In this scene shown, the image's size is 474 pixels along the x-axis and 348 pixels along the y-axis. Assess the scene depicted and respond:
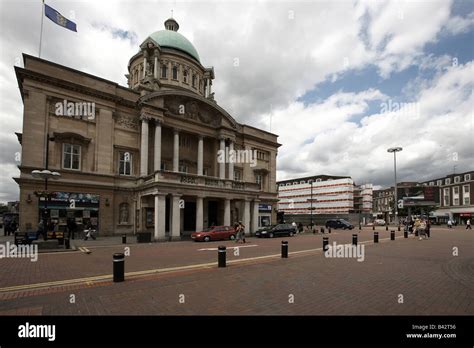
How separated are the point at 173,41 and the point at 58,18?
80.9 feet

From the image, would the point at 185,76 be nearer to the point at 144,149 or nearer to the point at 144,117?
the point at 144,117

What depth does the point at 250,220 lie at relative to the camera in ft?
112

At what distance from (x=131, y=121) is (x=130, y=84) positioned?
17.5 meters

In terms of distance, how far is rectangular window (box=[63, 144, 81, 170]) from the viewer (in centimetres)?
2634

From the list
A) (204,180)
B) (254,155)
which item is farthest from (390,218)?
(204,180)

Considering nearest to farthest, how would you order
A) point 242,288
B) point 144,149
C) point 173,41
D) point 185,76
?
1. point 242,288
2. point 144,149
3. point 185,76
4. point 173,41

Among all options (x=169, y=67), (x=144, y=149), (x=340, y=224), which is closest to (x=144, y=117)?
(x=144, y=149)

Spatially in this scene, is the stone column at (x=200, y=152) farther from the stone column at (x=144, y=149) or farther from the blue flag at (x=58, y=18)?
the blue flag at (x=58, y=18)

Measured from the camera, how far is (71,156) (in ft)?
87.5

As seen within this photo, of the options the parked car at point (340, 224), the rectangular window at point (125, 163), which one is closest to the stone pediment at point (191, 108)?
the rectangular window at point (125, 163)

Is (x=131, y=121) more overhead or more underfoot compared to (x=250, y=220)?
more overhead

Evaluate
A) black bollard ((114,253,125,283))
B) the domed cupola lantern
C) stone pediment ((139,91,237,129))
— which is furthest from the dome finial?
black bollard ((114,253,125,283))
